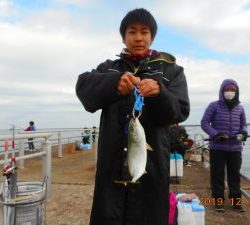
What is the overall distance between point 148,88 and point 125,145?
17.3 inches

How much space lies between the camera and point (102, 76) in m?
2.59

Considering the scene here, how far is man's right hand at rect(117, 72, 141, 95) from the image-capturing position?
8.04 ft

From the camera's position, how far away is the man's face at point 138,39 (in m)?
2.80

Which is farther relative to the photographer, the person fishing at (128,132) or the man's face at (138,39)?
the man's face at (138,39)

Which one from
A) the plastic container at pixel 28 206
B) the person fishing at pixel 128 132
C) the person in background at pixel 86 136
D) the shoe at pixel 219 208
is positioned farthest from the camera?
the person in background at pixel 86 136

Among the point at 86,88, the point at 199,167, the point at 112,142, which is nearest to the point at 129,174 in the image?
the point at 112,142

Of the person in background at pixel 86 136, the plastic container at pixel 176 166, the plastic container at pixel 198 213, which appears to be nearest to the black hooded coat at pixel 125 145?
the plastic container at pixel 198 213

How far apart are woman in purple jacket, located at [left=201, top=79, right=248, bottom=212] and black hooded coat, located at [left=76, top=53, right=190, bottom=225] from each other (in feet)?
13.9

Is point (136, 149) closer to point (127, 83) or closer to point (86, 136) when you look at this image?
point (127, 83)

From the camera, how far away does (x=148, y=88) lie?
2.43m

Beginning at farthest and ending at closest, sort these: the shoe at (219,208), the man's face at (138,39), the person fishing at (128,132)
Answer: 1. the shoe at (219,208)
2. the man's face at (138,39)
3. the person fishing at (128,132)

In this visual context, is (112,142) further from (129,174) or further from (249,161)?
(249,161)

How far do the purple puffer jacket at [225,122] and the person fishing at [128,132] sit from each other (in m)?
4.21

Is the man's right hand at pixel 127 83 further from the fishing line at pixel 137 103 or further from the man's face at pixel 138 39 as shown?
the man's face at pixel 138 39
